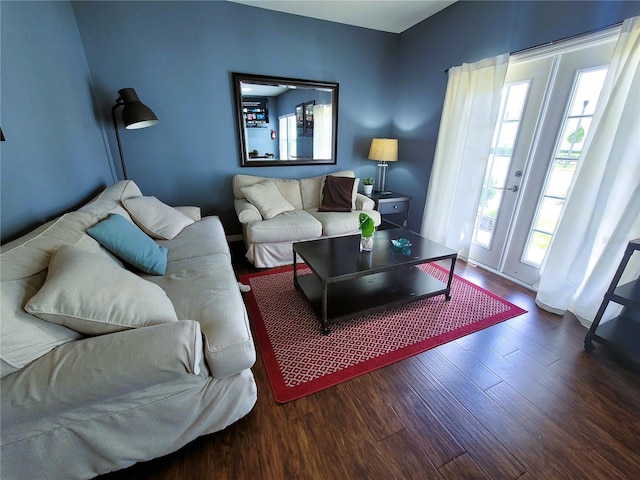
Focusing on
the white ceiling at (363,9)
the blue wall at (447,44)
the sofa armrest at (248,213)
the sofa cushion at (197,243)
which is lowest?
the sofa cushion at (197,243)

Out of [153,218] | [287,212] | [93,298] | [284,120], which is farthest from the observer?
[284,120]

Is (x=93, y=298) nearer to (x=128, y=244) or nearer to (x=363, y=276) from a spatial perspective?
(x=128, y=244)

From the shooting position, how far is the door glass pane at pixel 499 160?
2.48 metres


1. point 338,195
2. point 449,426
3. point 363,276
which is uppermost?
point 338,195

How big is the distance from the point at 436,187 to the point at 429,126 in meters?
0.77

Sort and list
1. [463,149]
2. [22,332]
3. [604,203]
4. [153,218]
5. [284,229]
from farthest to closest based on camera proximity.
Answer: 1. [463,149]
2. [284,229]
3. [153,218]
4. [604,203]
5. [22,332]

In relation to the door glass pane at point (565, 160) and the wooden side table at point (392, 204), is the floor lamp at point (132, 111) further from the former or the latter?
the door glass pane at point (565, 160)

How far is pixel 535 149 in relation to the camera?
2357 millimetres

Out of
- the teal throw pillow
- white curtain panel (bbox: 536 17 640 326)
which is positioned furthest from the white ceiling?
the teal throw pillow

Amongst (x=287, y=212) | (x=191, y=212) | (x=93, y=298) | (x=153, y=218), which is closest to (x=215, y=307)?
(x=93, y=298)

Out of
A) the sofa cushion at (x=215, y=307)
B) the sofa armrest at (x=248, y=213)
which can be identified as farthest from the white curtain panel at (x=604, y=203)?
the sofa armrest at (x=248, y=213)

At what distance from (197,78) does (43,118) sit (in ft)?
5.12

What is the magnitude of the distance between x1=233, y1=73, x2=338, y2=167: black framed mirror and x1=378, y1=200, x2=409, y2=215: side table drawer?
100 centimetres

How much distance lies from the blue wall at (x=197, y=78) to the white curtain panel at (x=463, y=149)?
0.21 meters
